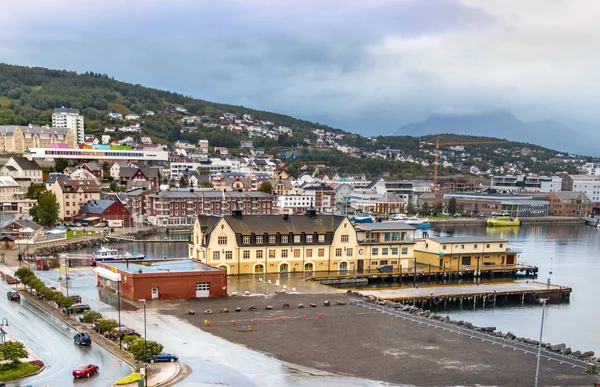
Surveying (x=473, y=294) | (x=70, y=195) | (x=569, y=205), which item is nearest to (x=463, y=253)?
(x=473, y=294)

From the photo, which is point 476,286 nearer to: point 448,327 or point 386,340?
point 448,327

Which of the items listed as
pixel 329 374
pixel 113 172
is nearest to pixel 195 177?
pixel 113 172

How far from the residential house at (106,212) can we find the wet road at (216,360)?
5472 centimetres

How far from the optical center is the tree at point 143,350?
2406cm

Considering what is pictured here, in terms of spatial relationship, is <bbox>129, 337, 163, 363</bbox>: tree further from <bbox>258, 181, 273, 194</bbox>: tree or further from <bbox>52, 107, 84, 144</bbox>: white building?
<bbox>52, 107, 84, 144</bbox>: white building

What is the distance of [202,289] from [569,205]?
121398 millimetres

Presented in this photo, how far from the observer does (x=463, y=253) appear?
188 feet

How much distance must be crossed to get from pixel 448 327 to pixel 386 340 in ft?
15.8

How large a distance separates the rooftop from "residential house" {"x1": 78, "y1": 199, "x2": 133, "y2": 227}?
44.7 meters

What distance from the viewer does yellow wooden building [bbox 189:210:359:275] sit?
4781 cm

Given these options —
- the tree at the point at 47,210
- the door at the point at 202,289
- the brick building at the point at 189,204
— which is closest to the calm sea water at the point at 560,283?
the door at the point at 202,289

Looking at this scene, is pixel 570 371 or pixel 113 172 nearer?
pixel 570 371

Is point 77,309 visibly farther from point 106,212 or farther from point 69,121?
point 69,121

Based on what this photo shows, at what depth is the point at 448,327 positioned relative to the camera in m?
33.4
